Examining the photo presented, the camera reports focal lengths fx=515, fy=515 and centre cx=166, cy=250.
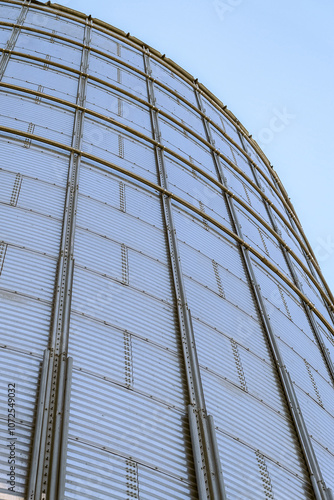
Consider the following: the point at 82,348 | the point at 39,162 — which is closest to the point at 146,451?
the point at 82,348

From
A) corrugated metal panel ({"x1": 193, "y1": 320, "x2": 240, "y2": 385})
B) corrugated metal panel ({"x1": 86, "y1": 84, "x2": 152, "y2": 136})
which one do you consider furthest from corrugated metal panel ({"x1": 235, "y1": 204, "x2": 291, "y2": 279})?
corrugated metal panel ({"x1": 193, "y1": 320, "x2": 240, "y2": 385})

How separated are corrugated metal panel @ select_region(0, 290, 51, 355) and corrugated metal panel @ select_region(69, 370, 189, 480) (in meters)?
0.65

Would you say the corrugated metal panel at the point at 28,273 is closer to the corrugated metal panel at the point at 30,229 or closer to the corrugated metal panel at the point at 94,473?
the corrugated metal panel at the point at 30,229

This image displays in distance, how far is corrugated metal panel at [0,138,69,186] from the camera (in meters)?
9.35

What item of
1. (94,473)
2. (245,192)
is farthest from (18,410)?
(245,192)

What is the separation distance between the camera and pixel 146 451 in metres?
5.76

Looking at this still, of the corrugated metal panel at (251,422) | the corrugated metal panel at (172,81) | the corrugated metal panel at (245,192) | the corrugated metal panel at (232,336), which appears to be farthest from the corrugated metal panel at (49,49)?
the corrugated metal panel at (251,422)

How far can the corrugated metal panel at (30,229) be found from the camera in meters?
7.72

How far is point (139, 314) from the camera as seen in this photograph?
7598 millimetres

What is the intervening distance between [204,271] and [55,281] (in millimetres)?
3233

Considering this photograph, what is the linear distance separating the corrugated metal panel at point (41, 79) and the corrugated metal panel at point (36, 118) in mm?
842

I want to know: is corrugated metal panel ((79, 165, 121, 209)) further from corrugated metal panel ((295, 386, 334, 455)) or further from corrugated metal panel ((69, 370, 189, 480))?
corrugated metal panel ((295, 386, 334, 455))

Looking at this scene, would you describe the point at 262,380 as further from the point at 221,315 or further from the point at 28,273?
the point at 28,273

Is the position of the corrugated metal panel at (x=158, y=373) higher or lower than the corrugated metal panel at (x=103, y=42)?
lower
